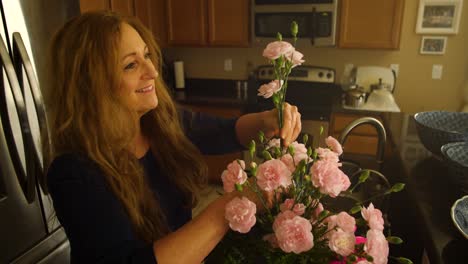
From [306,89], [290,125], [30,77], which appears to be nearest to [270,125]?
[290,125]

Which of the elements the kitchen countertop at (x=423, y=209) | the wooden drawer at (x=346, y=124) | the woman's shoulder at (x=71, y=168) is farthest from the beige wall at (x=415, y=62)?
the woman's shoulder at (x=71, y=168)

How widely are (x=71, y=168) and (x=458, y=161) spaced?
1.03 m

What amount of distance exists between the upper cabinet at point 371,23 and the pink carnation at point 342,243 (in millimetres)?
2577

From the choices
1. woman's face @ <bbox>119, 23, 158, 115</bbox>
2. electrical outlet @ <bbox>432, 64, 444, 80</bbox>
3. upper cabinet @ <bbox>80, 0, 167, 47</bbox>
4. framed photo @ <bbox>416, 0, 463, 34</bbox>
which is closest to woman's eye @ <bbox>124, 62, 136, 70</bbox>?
woman's face @ <bbox>119, 23, 158, 115</bbox>

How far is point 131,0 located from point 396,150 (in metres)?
2.21

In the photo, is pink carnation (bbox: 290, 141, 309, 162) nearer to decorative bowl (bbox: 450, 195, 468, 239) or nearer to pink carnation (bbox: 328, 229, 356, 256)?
pink carnation (bbox: 328, 229, 356, 256)

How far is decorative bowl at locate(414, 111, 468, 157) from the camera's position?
1247 millimetres

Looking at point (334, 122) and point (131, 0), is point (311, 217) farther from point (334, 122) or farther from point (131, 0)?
point (131, 0)

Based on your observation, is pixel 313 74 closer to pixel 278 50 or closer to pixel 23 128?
pixel 23 128

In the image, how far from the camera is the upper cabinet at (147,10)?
100 inches

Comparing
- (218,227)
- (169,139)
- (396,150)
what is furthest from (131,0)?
(218,227)

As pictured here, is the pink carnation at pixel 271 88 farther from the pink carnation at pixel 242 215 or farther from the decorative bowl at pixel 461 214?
the decorative bowl at pixel 461 214

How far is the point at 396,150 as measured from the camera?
151 cm

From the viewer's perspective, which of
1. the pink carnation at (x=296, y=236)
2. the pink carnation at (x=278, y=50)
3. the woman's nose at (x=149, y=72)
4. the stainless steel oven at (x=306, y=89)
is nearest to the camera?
the pink carnation at (x=296, y=236)
